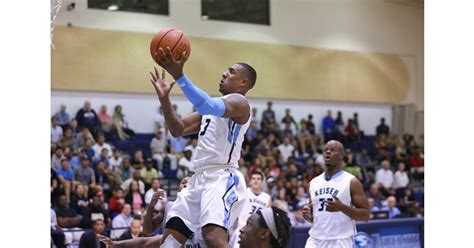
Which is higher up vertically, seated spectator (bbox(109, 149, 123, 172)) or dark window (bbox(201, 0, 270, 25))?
dark window (bbox(201, 0, 270, 25))

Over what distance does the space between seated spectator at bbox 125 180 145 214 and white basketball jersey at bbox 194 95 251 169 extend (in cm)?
998

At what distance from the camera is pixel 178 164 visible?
1905 centimetres

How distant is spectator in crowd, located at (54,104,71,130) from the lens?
19.0 m

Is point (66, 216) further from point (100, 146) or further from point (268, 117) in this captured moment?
point (268, 117)

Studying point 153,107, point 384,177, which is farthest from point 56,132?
point 384,177

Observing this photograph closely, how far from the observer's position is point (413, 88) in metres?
27.0

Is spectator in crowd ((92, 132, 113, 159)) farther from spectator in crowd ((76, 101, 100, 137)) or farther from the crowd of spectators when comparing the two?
spectator in crowd ((76, 101, 100, 137))

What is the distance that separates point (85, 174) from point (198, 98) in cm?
1183

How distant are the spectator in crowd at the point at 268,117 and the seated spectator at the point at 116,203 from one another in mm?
6810

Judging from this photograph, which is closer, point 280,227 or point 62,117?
point 280,227

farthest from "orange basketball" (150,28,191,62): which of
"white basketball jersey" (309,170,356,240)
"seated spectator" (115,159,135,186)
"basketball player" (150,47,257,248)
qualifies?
"seated spectator" (115,159,135,186)
